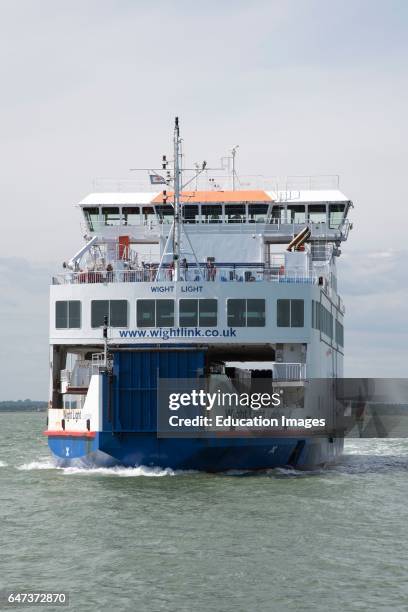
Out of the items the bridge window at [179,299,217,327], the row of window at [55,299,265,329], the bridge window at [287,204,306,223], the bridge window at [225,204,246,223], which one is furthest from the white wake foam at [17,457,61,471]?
the bridge window at [287,204,306,223]

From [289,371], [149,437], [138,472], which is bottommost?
[138,472]

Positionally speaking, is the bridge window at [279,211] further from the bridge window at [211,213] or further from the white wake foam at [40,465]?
the white wake foam at [40,465]

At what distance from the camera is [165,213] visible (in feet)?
147

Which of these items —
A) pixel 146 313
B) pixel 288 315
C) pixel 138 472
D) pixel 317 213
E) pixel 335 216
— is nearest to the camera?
pixel 138 472

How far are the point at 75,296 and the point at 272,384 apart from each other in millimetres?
7210

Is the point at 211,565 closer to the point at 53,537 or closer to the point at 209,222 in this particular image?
the point at 53,537

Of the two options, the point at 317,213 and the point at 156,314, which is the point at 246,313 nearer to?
the point at 156,314

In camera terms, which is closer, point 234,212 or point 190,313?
point 190,313

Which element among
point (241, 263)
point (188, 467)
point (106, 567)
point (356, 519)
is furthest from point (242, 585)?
point (241, 263)

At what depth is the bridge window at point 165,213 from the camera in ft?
147

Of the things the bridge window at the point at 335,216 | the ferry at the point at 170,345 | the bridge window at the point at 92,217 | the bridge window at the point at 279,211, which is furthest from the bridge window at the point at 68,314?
the bridge window at the point at 335,216

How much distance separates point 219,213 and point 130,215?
13.5 ft

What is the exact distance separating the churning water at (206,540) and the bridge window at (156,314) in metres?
4.72

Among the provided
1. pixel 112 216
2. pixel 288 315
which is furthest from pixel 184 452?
pixel 112 216
